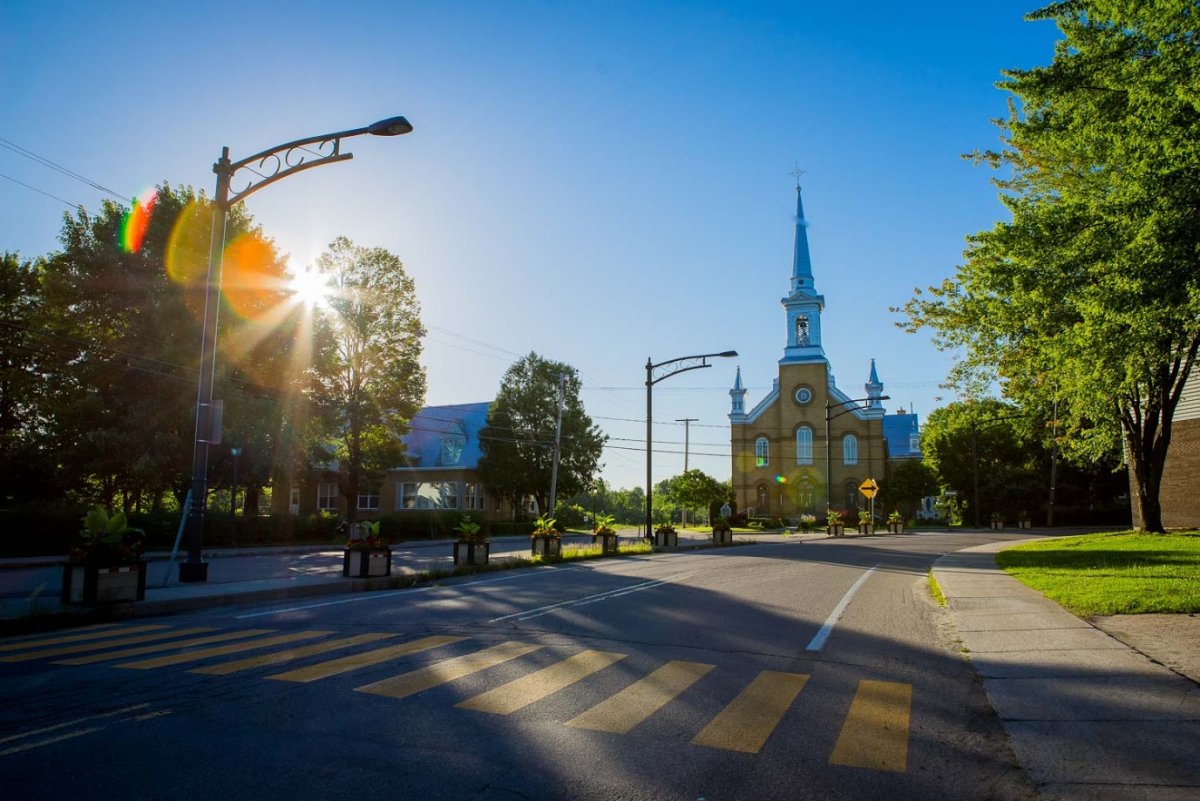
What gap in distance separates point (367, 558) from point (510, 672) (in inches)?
394

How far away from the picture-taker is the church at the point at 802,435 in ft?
234

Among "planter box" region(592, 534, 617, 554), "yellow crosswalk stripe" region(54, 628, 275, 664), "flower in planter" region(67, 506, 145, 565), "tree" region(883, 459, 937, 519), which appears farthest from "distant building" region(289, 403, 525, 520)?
"yellow crosswalk stripe" region(54, 628, 275, 664)

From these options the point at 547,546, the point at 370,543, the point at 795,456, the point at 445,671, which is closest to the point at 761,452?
the point at 795,456

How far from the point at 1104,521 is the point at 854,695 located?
221 ft

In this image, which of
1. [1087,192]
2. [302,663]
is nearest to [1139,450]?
[1087,192]

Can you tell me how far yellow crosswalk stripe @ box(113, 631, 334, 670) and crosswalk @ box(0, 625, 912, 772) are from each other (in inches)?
0.4

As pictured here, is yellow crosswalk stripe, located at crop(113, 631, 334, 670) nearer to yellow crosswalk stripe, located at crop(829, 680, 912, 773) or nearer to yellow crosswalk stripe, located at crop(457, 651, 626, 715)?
yellow crosswalk stripe, located at crop(457, 651, 626, 715)

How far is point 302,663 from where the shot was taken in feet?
23.2

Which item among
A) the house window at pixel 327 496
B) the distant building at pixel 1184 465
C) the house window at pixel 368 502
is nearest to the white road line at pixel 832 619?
the distant building at pixel 1184 465

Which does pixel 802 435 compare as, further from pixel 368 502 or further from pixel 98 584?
pixel 98 584

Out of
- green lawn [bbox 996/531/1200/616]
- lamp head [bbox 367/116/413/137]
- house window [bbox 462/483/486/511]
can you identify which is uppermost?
lamp head [bbox 367/116/413/137]

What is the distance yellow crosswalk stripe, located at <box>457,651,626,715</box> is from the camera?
563 cm

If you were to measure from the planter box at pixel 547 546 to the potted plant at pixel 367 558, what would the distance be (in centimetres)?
687

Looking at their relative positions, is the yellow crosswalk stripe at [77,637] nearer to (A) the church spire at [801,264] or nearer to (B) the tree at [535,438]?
(B) the tree at [535,438]
